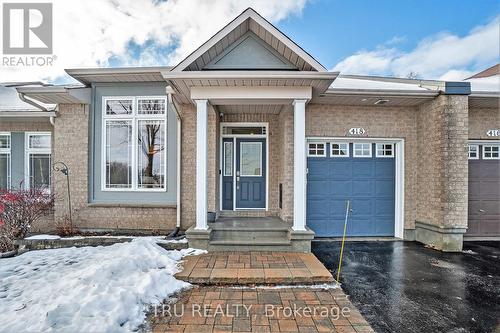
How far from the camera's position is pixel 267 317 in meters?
2.91

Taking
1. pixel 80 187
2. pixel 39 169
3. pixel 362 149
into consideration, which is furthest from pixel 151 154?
pixel 362 149

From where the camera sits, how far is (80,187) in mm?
6453

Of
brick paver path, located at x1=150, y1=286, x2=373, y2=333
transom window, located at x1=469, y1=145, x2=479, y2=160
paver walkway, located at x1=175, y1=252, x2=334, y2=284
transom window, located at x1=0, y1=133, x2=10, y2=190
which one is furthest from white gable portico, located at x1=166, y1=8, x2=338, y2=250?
transom window, located at x1=0, y1=133, x2=10, y2=190

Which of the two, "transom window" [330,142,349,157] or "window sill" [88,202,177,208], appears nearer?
"window sill" [88,202,177,208]

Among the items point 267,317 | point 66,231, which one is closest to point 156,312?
point 267,317

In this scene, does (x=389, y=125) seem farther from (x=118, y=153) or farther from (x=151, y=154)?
(x=118, y=153)

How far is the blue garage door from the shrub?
637 centimetres

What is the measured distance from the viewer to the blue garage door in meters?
6.61

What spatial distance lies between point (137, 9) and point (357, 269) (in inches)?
362

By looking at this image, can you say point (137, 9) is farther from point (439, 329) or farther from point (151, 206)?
point (439, 329)

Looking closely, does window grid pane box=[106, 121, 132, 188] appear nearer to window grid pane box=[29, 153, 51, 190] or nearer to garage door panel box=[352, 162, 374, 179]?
window grid pane box=[29, 153, 51, 190]

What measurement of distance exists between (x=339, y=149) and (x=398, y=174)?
63.2 inches

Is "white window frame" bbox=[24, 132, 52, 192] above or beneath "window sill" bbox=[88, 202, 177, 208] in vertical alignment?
above

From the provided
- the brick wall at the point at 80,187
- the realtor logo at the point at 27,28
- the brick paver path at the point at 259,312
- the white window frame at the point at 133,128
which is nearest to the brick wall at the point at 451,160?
the brick paver path at the point at 259,312
